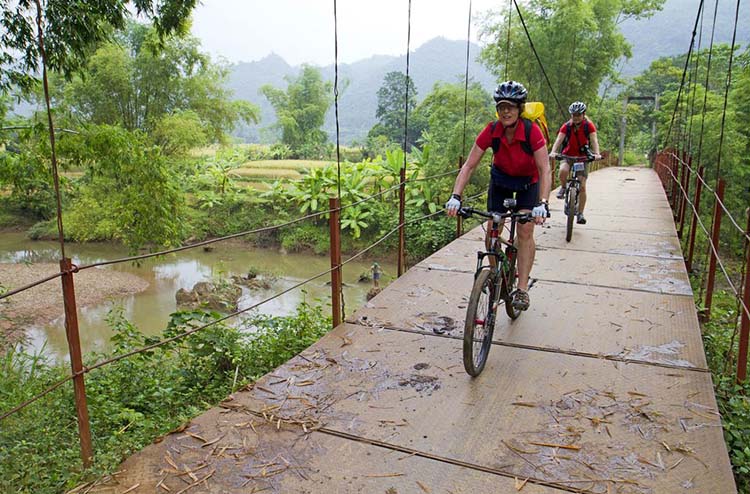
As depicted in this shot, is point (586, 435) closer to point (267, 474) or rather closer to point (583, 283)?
point (267, 474)

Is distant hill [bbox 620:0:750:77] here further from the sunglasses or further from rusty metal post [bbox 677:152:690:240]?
the sunglasses

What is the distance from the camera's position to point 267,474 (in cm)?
206

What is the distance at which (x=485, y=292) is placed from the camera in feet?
9.38

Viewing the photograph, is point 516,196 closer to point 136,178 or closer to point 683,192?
point 683,192

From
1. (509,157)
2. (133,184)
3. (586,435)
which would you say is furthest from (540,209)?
(133,184)

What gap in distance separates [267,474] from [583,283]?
309cm

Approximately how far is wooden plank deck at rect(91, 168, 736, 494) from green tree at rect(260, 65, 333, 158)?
34.7m

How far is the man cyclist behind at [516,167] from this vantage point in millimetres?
2963

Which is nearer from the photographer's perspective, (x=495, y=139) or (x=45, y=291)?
(x=495, y=139)

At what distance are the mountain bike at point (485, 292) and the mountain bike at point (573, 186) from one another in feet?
9.74

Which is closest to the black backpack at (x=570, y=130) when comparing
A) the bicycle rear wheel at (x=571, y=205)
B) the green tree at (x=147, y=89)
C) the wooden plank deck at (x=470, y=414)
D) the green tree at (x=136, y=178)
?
the bicycle rear wheel at (x=571, y=205)

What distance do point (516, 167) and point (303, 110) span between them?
41.2 meters

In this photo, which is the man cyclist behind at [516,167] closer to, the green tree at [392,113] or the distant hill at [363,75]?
the green tree at [392,113]

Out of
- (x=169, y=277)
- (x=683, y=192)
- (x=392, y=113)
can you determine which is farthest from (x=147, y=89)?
(x=392, y=113)
